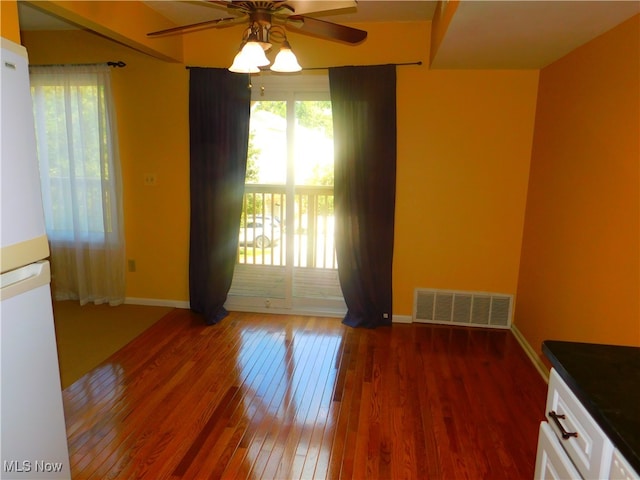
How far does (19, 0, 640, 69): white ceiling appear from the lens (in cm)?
192

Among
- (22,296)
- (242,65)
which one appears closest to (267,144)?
(242,65)

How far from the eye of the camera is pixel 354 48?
3453 millimetres

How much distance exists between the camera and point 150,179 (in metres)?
3.89

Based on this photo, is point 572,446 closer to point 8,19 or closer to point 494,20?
point 494,20

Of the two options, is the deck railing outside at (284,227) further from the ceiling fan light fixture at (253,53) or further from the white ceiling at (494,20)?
the ceiling fan light fixture at (253,53)

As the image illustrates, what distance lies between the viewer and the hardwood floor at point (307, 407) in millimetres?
2006

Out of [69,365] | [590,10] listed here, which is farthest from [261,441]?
[590,10]

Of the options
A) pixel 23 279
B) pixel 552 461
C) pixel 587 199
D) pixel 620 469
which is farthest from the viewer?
pixel 587 199

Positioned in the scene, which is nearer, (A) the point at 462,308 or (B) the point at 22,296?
(B) the point at 22,296

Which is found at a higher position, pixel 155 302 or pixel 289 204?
pixel 289 204

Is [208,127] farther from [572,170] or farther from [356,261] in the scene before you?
[572,170]

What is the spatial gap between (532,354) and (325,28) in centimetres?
270

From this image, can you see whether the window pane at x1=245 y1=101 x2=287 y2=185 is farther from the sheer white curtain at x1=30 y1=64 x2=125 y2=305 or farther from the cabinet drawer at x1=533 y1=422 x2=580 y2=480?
the cabinet drawer at x1=533 y1=422 x2=580 y2=480

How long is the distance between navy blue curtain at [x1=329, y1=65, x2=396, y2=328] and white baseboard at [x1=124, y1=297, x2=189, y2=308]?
1.65 meters
